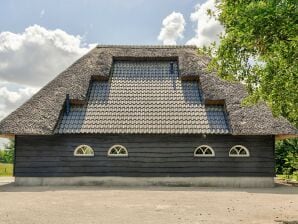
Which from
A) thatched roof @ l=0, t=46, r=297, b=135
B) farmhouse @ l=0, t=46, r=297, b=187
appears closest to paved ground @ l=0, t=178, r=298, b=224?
farmhouse @ l=0, t=46, r=297, b=187

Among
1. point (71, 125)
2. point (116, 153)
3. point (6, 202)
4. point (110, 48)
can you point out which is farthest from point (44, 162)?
point (110, 48)

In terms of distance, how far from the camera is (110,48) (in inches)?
1083

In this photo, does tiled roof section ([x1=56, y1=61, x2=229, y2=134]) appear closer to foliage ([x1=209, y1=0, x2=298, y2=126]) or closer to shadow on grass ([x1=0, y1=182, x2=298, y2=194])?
shadow on grass ([x1=0, y1=182, x2=298, y2=194])

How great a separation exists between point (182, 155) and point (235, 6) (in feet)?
35.4

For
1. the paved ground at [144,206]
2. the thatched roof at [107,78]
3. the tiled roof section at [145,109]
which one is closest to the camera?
the paved ground at [144,206]

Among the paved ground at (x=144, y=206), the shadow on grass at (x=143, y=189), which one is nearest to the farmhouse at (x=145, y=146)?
the shadow on grass at (x=143, y=189)

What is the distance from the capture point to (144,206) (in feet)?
42.5

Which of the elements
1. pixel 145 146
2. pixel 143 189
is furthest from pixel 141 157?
pixel 143 189

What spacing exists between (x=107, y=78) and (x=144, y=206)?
1192 centimetres

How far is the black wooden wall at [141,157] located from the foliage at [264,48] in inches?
338

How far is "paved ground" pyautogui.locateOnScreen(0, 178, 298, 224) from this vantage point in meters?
10.7

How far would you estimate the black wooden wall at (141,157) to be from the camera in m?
20.1

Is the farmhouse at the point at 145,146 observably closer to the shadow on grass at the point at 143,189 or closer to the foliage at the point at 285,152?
the shadow on grass at the point at 143,189

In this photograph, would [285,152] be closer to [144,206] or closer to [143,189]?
[143,189]
